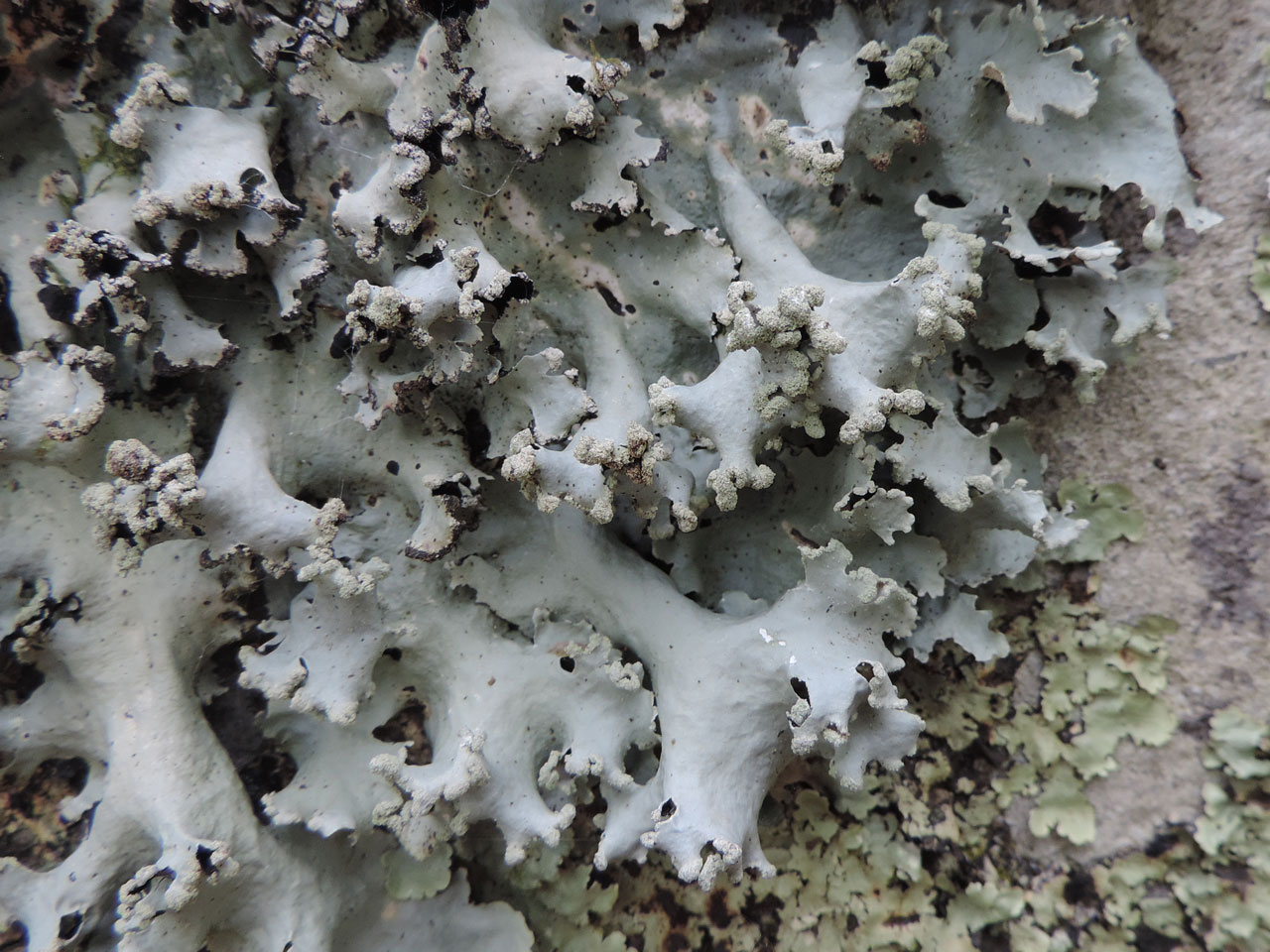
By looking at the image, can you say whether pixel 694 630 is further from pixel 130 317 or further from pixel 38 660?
pixel 38 660

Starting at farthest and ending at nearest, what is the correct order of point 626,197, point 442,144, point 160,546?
point 160,546 < point 626,197 < point 442,144

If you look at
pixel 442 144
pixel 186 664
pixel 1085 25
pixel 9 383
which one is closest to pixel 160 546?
pixel 186 664

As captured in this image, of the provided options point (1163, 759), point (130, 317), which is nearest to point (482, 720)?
point (130, 317)

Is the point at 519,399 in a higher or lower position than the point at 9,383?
higher

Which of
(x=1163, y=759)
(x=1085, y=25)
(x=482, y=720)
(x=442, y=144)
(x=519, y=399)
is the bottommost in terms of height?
(x=482, y=720)

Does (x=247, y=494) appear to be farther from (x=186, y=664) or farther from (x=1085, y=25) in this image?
(x=1085, y=25)

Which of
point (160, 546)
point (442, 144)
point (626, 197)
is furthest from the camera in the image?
point (160, 546)

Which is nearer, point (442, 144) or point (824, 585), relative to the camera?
point (442, 144)
